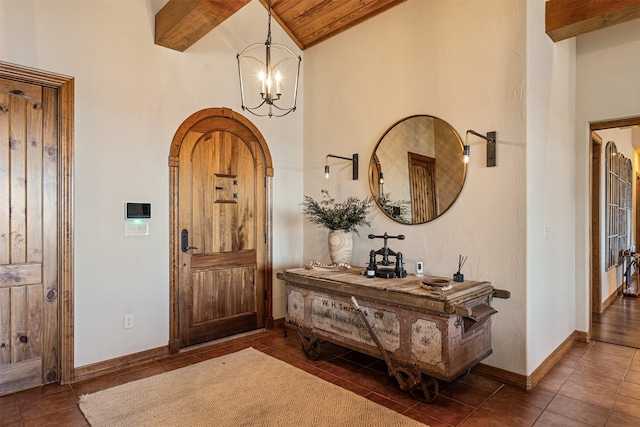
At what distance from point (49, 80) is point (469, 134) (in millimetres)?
3282

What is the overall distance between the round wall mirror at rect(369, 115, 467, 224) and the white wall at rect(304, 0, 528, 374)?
0.27 ft

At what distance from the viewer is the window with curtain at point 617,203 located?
4980 mm

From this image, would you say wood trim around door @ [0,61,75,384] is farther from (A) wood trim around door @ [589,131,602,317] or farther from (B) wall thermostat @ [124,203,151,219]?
(A) wood trim around door @ [589,131,602,317]

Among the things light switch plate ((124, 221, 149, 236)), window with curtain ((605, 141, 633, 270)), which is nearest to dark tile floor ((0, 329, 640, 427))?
light switch plate ((124, 221, 149, 236))

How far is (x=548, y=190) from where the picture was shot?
315cm

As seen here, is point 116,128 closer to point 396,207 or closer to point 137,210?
point 137,210

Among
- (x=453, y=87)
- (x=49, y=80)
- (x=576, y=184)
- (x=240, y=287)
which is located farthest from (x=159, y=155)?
(x=576, y=184)

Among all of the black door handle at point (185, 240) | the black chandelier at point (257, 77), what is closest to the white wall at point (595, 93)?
the black chandelier at point (257, 77)

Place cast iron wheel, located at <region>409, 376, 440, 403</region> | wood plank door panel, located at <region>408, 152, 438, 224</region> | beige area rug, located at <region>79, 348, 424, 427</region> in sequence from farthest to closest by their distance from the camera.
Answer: wood plank door panel, located at <region>408, 152, 438, 224</region> < cast iron wheel, located at <region>409, 376, 440, 403</region> < beige area rug, located at <region>79, 348, 424, 427</region>

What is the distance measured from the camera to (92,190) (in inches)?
117

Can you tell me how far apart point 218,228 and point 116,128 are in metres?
1.28

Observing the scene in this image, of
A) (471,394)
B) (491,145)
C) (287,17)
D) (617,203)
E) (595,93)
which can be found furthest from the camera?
(617,203)

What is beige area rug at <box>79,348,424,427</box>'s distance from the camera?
7.51ft

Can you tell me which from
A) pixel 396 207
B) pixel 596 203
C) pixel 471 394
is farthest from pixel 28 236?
pixel 596 203
